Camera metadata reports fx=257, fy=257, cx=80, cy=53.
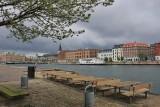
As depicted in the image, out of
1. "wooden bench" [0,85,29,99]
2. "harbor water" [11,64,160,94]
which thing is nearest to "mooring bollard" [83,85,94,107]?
"wooden bench" [0,85,29,99]

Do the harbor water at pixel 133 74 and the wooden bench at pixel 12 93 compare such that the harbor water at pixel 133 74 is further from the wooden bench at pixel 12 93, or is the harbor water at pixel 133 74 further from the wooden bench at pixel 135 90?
the wooden bench at pixel 12 93

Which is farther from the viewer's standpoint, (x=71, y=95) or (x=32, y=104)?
(x=71, y=95)

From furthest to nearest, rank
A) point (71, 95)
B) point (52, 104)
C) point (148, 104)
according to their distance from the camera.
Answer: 1. point (71, 95)
2. point (148, 104)
3. point (52, 104)

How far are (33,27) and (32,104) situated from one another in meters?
3.32

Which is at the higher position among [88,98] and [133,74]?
[88,98]

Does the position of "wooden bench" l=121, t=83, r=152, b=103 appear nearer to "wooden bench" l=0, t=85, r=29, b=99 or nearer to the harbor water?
"wooden bench" l=0, t=85, r=29, b=99

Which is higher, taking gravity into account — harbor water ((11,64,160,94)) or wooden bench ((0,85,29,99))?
wooden bench ((0,85,29,99))

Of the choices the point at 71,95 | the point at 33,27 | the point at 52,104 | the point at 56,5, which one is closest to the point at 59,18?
the point at 56,5

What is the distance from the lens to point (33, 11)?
1029 centimetres

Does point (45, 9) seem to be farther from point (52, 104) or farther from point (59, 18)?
point (52, 104)

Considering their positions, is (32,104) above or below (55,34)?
below

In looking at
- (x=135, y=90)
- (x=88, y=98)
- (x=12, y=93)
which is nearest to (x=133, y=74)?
(x=135, y=90)

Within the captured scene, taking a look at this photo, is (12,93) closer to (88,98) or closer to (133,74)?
(88,98)

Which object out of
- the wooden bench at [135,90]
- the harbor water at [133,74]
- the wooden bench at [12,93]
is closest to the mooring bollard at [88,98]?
the wooden bench at [12,93]
